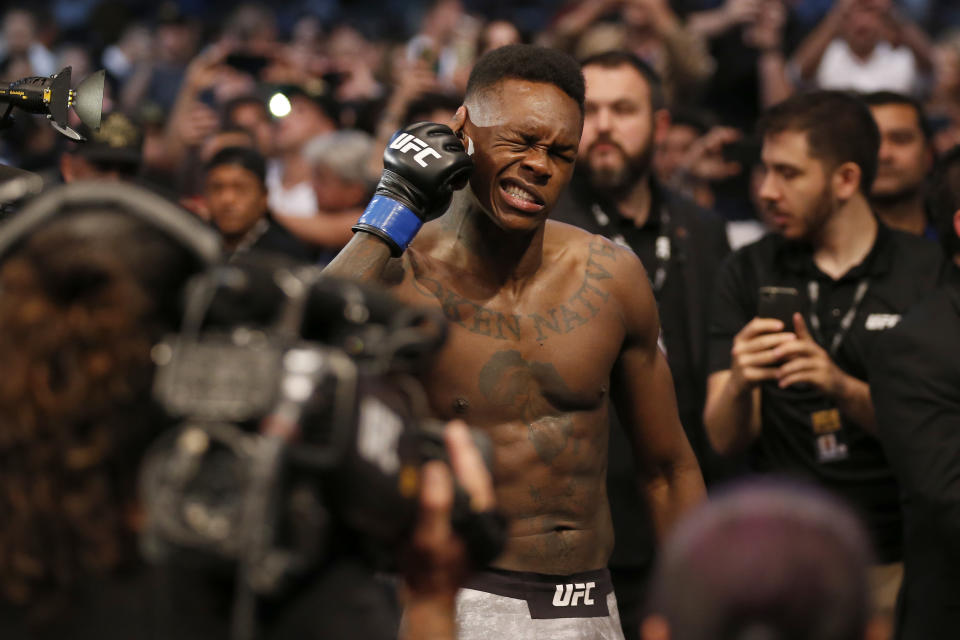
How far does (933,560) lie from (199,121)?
4.86 metres

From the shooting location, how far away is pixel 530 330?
3121 mm

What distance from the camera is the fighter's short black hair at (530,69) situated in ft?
10.4

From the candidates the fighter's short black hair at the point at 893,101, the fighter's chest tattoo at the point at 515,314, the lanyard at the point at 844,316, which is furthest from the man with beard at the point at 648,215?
the fighter's chest tattoo at the point at 515,314

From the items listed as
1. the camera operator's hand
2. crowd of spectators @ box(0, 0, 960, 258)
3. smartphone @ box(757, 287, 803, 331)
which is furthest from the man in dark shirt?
the camera operator's hand

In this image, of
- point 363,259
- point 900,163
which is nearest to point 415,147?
point 363,259

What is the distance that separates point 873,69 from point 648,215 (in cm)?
284

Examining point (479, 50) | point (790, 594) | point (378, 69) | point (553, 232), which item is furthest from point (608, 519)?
point (378, 69)

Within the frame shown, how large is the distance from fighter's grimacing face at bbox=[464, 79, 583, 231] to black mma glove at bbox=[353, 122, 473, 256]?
114mm

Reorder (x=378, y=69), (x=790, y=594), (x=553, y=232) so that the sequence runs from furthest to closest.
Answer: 1. (x=378, y=69)
2. (x=553, y=232)
3. (x=790, y=594)

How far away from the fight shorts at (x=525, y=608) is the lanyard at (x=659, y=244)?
177 centimetres

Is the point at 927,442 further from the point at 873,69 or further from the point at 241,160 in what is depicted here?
the point at 873,69

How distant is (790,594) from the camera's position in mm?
1323

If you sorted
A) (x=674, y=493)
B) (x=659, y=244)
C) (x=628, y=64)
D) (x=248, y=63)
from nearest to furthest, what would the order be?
(x=674, y=493) < (x=659, y=244) < (x=628, y=64) < (x=248, y=63)

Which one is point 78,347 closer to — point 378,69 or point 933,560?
point 933,560
